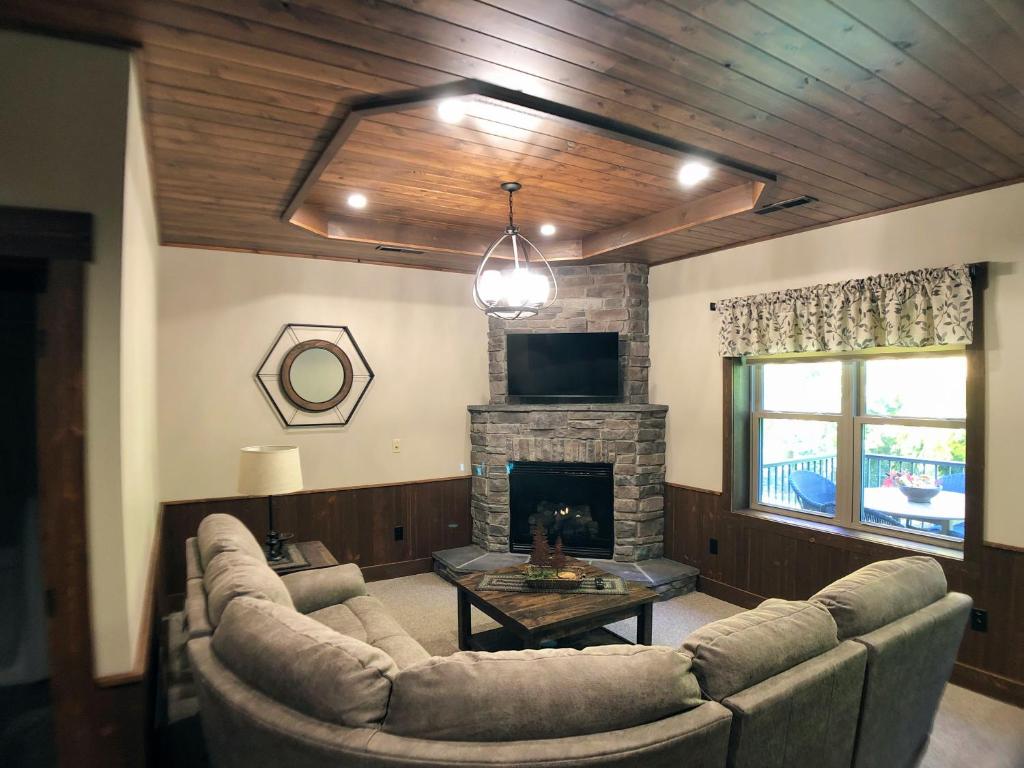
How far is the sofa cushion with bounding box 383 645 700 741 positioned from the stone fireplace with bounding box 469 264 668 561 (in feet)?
10.6

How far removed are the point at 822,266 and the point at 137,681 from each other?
13.6ft

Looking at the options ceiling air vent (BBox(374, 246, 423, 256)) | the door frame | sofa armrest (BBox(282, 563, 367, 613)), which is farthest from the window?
the door frame

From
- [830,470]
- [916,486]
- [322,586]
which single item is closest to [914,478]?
[916,486]

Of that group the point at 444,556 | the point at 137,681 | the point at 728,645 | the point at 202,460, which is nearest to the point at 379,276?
the point at 202,460

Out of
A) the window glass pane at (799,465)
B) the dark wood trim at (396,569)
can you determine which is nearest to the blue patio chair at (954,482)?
the window glass pane at (799,465)

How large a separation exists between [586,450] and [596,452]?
0.27 ft

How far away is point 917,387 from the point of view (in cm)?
355

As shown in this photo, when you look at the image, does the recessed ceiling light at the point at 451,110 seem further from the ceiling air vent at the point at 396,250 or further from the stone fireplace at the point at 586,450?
the stone fireplace at the point at 586,450

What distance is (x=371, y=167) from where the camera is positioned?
9.53ft

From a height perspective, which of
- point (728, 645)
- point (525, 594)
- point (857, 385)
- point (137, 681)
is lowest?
point (525, 594)

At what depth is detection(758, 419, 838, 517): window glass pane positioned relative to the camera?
402cm

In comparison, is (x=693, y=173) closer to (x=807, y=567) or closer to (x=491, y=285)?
(x=491, y=285)

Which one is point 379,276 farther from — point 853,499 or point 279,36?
point 853,499

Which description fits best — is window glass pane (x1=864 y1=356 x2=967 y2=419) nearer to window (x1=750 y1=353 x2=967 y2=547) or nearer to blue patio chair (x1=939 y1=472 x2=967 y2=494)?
window (x1=750 y1=353 x2=967 y2=547)
